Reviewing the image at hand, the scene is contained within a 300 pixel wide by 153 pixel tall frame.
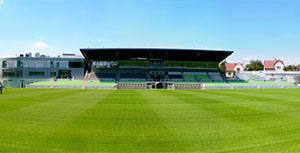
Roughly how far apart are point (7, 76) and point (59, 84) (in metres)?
24.2

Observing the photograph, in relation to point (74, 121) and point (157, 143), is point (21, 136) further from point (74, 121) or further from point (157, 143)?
point (157, 143)

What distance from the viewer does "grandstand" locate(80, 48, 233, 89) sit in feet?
159

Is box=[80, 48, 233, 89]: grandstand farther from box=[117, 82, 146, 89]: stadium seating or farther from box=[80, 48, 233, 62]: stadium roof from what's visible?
box=[117, 82, 146, 89]: stadium seating

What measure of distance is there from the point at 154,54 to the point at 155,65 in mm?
4584

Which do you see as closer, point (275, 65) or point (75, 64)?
point (75, 64)

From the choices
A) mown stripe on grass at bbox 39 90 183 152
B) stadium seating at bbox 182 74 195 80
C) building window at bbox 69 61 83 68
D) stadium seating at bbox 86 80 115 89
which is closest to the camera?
mown stripe on grass at bbox 39 90 183 152

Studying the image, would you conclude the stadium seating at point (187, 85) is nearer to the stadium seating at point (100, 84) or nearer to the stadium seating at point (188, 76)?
the stadium seating at point (188, 76)

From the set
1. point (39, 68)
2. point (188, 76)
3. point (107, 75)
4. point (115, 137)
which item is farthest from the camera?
point (188, 76)

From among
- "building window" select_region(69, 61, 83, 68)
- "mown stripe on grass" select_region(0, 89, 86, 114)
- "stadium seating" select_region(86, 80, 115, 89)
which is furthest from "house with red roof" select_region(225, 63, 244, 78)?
"mown stripe on grass" select_region(0, 89, 86, 114)

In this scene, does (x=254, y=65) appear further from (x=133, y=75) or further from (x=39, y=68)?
(x=39, y=68)

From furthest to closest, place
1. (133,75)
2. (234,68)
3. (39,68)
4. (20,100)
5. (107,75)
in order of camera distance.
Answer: (234,68) → (39,68) → (133,75) → (107,75) → (20,100)

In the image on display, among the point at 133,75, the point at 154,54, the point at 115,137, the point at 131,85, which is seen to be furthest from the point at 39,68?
the point at 115,137

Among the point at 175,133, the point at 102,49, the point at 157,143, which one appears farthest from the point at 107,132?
the point at 102,49

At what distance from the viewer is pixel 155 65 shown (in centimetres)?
5288
